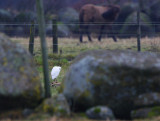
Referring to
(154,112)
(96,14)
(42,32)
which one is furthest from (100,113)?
(96,14)

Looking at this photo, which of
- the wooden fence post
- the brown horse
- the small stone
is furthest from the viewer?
the brown horse

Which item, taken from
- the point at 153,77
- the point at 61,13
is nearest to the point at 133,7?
the point at 61,13

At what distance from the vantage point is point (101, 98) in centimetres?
470

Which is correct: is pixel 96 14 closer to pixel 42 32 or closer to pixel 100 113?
pixel 42 32

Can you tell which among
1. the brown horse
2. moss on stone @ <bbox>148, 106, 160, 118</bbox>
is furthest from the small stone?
the brown horse

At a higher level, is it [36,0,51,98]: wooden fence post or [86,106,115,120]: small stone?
[36,0,51,98]: wooden fence post

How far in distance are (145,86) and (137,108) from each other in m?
0.35

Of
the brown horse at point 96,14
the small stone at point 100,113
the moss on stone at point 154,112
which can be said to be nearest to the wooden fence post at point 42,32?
the small stone at point 100,113

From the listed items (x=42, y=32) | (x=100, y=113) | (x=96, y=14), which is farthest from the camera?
(x=96, y=14)

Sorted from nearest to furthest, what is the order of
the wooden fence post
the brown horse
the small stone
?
the small stone, the wooden fence post, the brown horse

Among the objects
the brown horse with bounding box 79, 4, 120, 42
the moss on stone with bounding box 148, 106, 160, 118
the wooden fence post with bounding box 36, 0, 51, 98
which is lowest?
the moss on stone with bounding box 148, 106, 160, 118

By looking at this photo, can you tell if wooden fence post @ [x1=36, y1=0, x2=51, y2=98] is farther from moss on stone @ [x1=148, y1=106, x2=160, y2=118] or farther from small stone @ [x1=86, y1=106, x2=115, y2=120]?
moss on stone @ [x1=148, y1=106, x2=160, y2=118]

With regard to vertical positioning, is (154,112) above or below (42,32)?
below

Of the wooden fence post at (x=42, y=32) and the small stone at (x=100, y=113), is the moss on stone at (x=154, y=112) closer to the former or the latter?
the small stone at (x=100, y=113)
